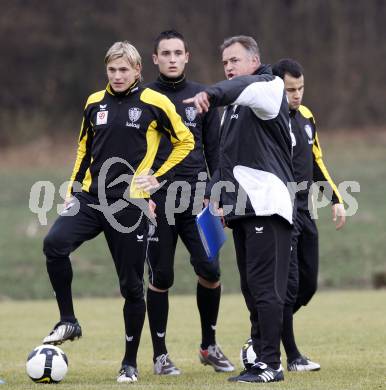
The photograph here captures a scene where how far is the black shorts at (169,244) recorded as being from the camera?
8297mm

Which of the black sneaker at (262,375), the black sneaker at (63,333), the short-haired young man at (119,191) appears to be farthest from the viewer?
the short-haired young man at (119,191)

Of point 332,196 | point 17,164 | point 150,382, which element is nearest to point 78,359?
point 150,382

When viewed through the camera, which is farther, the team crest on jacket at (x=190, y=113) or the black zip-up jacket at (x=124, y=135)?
the team crest on jacket at (x=190, y=113)

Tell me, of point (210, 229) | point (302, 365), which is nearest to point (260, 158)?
point (210, 229)

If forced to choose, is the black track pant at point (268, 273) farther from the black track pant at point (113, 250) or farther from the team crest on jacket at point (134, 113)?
the team crest on jacket at point (134, 113)

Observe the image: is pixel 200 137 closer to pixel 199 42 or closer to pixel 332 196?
pixel 332 196

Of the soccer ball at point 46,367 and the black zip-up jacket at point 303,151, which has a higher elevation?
the black zip-up jacket at point 303,151

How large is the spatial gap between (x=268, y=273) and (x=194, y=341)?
149 inches

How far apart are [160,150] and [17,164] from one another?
948 inches

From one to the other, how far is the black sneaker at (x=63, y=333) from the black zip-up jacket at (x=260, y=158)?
1373mm

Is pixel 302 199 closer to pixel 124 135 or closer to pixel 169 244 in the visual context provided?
pixel 169 244

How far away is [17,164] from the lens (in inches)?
1259

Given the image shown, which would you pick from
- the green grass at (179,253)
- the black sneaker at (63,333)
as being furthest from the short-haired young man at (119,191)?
the green grass at (179,253)

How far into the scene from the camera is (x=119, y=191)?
7.64 metres
